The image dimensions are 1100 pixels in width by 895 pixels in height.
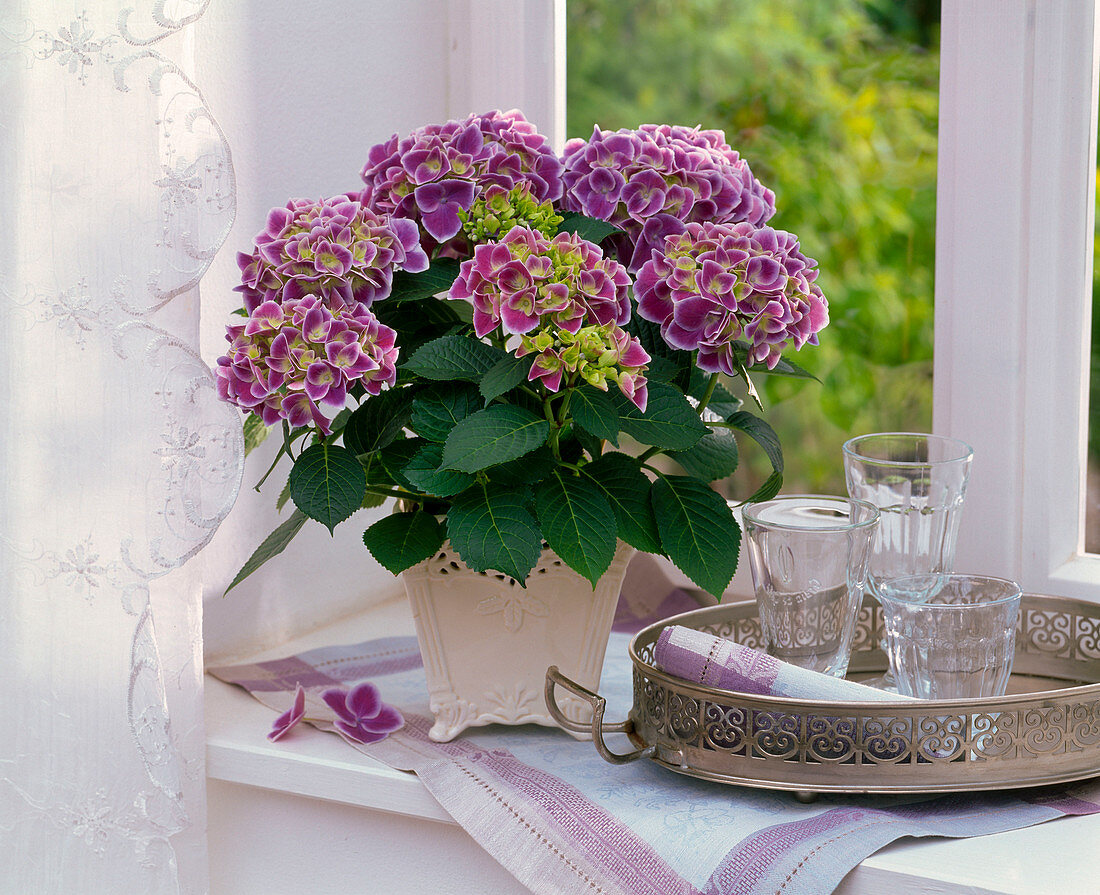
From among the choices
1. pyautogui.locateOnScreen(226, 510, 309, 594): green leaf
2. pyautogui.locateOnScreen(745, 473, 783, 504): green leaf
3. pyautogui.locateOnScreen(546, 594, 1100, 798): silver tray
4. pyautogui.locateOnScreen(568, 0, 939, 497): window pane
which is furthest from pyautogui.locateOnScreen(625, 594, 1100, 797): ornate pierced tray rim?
pyautogui.locateOnScreen(568, 0, 939, 497): window pane

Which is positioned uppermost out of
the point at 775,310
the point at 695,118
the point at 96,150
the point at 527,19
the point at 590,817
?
the point at 527,19

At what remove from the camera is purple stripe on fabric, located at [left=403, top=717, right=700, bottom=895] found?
31.2 inches

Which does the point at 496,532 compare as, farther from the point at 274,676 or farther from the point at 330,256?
the point at 274,676

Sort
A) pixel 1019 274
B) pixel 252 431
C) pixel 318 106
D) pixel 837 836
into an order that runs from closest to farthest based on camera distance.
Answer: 1. pixel 837 836
2. pixel 252 431
3. pixel 1019 274
4. pixel 318 106

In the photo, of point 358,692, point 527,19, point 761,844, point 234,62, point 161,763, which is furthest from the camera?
point 527,19

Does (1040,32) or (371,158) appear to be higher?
(1040,32)

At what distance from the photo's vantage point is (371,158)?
95 cm

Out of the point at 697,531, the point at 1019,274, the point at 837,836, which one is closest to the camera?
the point at 837,836

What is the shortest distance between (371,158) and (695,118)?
0.60 meters

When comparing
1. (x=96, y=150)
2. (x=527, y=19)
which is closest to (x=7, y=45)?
(x=96, y=150)

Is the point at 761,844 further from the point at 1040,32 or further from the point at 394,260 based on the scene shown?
the point at 1040,32

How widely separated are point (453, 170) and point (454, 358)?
149mm

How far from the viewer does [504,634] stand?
0.95m

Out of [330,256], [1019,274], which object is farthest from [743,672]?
[1019,274]
